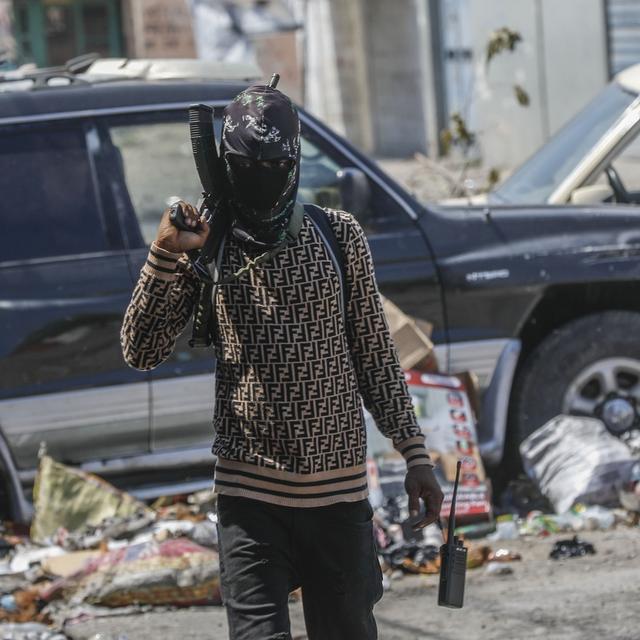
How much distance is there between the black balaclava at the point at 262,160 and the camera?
3.12m

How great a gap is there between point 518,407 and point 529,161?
5.94 ft

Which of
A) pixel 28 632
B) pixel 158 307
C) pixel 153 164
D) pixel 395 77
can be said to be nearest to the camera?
pixel 158 307

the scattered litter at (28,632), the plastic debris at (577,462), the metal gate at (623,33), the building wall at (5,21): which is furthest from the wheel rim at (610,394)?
the building wall at (5,21)

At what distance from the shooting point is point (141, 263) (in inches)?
232

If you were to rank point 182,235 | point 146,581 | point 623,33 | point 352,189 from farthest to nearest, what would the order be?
point 623,33 < point 352,189 < point 146,581 < point 182,235

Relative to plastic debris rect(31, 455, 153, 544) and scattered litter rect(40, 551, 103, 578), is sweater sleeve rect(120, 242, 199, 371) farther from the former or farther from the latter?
plastic debris rect(31, 455, 153, 544)

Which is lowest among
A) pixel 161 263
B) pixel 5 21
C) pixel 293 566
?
pixel 5 21

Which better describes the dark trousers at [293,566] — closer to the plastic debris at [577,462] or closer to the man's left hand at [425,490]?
the man's left hand at [425,490]

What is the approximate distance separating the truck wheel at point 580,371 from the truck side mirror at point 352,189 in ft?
3.60

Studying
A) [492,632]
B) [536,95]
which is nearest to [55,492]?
[492,632]

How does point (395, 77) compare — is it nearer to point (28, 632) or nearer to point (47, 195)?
point (47, 195)

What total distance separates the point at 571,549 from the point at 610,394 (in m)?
0.96

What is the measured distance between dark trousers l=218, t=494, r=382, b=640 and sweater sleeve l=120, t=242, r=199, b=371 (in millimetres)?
379

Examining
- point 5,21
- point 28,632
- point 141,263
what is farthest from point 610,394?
point 5,21
